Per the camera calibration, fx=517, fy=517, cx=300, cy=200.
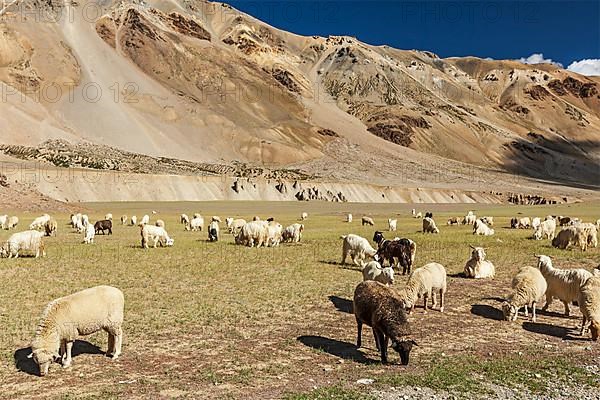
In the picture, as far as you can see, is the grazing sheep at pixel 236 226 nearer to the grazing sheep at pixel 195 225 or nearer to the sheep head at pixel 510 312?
the grazing sheep at pixel 195 225

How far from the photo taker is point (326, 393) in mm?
9984

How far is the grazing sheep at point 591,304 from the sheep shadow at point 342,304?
6489 mm

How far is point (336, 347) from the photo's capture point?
1283cm

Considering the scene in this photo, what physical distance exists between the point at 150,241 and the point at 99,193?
64.3m

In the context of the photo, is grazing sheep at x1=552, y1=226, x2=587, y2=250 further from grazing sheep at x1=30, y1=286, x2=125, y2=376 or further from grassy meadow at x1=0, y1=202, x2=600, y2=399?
grazing sheep at x1=30, y1=286, x2=125, y2=376

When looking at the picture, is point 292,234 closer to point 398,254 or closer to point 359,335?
point 398,254

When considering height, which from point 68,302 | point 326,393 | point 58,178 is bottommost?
point 326,393

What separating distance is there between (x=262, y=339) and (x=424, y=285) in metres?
5.59

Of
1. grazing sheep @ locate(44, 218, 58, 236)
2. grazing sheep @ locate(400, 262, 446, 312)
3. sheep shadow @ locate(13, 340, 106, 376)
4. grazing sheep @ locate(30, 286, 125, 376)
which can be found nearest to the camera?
grazing sheep @ locate(30, 286, 125, 376)

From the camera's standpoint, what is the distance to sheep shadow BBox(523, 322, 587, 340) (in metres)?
14.0

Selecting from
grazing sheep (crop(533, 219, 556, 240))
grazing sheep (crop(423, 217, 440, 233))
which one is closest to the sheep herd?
grazing sheep (crop(423, 217, 440, 233))

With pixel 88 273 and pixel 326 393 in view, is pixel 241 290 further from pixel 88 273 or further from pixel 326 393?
pixel 326 393

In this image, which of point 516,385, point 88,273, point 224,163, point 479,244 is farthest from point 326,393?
point 224,163

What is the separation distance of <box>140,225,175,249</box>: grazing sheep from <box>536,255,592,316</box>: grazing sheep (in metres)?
21.1
